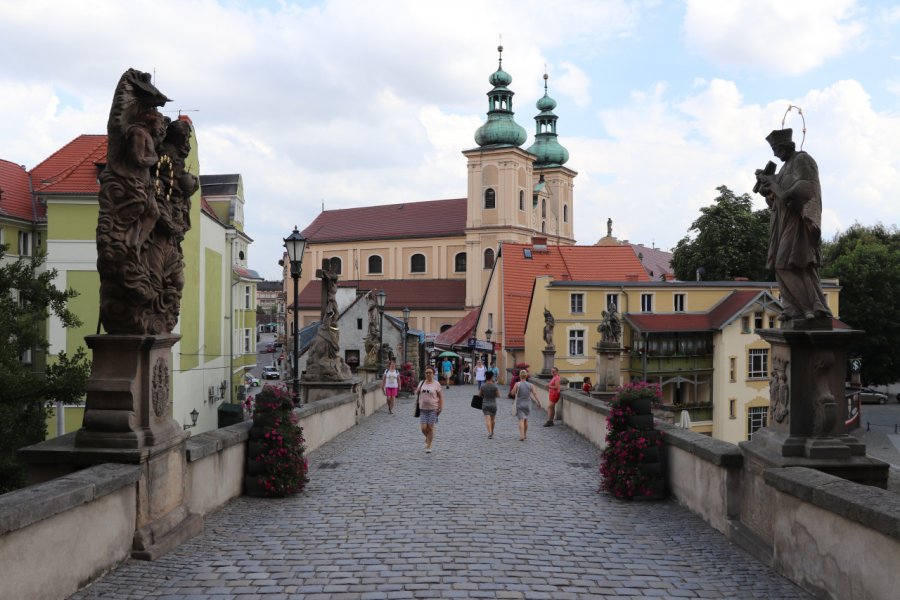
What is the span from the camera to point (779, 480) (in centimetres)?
621

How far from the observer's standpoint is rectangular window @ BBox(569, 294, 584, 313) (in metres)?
43.9

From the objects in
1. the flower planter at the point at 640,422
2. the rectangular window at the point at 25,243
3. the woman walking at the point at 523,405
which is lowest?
the woman walking at the point at 523,405

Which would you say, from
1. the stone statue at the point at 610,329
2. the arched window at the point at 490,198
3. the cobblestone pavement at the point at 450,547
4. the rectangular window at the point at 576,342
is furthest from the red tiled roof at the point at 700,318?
the arched window at the point at 490,198

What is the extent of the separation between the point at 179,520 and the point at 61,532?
190cm

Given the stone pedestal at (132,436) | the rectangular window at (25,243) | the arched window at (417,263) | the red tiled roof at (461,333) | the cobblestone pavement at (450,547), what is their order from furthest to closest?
the arched window at (417,263)
the red tiled roof at (461,333)
the rectangular window at (25,243)
the stone pedestal at (132,436)
the cobblestone pavement at (450,547)

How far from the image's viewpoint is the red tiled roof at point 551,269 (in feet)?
164

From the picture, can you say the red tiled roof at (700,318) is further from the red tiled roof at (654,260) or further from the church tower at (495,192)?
the red tiled roof at (654,260)

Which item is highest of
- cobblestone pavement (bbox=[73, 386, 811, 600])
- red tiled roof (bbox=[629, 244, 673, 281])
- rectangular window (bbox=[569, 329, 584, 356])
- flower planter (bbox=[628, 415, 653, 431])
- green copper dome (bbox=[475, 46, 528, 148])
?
green copper dome (bbox=[475, 46, 528, 148])

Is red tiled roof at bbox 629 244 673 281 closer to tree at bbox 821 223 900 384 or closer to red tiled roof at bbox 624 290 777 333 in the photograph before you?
tree at bbox 821 223 900 384

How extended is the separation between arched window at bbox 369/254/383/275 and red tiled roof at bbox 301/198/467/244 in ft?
7.41

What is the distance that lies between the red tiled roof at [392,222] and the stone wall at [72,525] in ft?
265

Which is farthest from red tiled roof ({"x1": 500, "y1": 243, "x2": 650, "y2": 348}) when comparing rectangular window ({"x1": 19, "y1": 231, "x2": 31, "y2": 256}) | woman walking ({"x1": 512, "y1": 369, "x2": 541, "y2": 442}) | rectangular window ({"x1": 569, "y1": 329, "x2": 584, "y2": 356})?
woman walking ({"x1": 512, "y1": 369, "x2": 541, "y2": 442})

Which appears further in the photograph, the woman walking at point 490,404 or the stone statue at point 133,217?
the woman walking at point 490,404

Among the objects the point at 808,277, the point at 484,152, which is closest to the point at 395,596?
the point at 808,277
